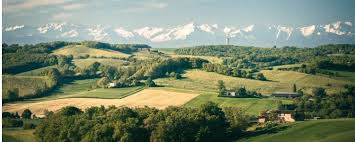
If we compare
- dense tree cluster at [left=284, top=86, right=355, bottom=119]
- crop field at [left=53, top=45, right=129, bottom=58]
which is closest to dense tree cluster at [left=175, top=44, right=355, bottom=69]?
dense tree cluster at [left=284, top=86, right=355, bottom=119]

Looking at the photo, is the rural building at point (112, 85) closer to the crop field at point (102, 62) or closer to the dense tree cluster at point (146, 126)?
the crop field at point (102, 62)

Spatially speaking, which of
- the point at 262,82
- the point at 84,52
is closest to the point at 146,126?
the point at 262,82

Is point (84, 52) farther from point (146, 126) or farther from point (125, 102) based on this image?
point (146, 126)

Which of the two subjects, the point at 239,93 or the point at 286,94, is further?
the point at 239,93

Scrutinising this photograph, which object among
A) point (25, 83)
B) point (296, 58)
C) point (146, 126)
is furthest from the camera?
point (296, 58)

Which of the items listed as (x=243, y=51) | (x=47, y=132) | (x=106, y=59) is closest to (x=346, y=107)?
(x=47, y=132)

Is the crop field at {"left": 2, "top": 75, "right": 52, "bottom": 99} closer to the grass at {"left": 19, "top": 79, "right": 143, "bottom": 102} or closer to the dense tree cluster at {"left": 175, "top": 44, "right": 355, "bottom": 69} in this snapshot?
the grass at {"left": 19, "top": 79, "right": 143, "bottom": 102}

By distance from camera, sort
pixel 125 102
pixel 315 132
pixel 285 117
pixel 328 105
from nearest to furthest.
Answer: pixel 315 132, pixel 285 117, pixel 328 105, pixel 125 102
